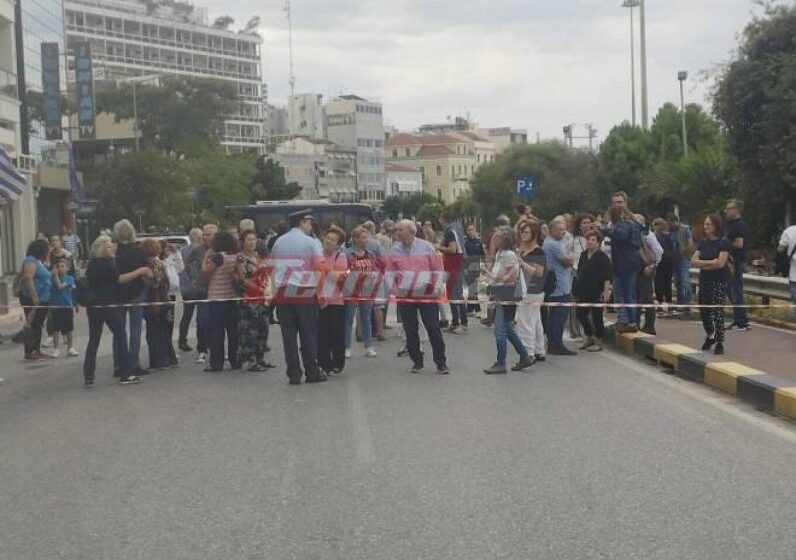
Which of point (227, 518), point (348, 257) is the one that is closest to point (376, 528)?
point (227, 518)

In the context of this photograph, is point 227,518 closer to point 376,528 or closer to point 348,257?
point 376,528

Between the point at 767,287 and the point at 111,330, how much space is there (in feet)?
33.2

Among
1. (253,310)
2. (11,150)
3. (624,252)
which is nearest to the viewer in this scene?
(253,310)

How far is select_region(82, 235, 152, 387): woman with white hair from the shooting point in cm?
1191

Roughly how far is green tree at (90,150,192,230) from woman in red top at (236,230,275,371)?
138ft

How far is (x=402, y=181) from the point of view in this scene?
153 meters

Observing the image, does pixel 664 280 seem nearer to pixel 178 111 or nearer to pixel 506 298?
pixel 506 298

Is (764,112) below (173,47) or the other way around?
below

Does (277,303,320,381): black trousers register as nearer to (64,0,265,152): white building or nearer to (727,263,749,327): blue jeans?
(727,263,749,327): blue jeans

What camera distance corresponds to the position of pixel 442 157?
535 ft

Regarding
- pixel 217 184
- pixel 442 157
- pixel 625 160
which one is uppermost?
pixel 442 157

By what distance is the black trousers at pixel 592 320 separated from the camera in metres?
13.8

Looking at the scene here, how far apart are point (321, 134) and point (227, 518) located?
14463 cm

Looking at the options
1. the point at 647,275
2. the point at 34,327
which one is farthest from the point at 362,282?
A: the point at 34,327
